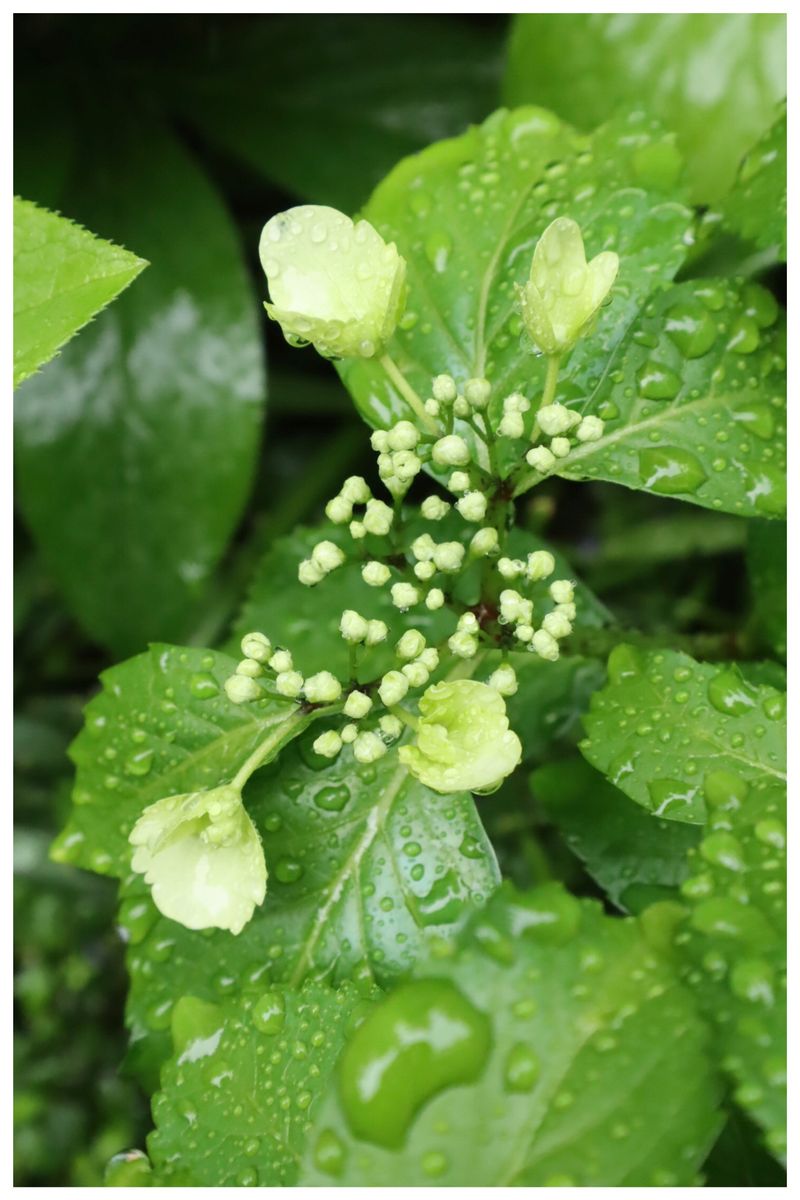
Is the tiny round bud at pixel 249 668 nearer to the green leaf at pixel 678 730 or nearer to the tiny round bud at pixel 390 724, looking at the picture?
the tiny round bud at pixel 390 724

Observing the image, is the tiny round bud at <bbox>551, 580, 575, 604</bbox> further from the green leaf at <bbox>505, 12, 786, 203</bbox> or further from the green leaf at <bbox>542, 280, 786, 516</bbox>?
the green leaf at <bbox>505, 12, 786, 203</bbox>

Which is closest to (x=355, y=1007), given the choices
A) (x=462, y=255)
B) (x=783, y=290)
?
(x=462, y=255)

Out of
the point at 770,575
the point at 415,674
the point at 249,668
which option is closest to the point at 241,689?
the point at 249,668

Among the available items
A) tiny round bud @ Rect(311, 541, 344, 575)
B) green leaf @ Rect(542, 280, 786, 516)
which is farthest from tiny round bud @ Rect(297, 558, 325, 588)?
green leaf @ Rect(542, 280, 786, 516)

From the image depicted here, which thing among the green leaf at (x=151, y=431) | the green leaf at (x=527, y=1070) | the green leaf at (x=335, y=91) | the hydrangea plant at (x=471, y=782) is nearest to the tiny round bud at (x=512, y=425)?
the hydrangea plant at (x=471, y=782)

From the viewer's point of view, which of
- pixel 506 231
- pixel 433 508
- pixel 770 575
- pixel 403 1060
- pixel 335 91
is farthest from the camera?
pixel 335 91

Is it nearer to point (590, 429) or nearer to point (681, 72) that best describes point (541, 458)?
point (590, 429)

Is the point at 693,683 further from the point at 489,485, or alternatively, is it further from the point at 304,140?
the point at 304,140
